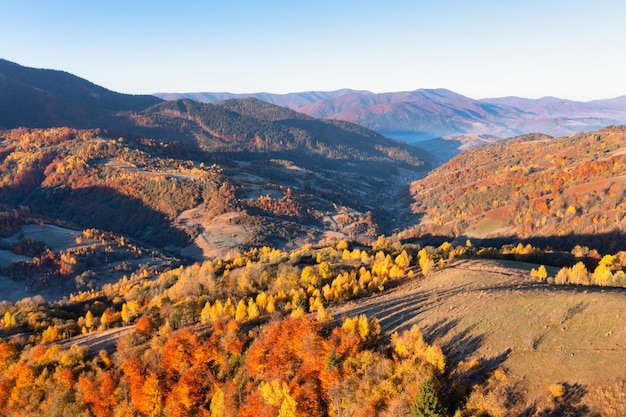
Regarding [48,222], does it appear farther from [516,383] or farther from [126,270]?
[516,383]

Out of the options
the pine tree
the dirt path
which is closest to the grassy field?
the pine tree

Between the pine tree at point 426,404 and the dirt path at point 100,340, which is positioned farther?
the dirt path at point 100,340

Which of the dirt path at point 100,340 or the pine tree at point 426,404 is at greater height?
the pine tree at point 426,404

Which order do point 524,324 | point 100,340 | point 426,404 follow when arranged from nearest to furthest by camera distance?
point 426,404, point 524,324, point 100,340

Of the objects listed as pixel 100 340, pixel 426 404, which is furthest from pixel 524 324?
pixel 100 340

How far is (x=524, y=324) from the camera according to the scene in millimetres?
45000

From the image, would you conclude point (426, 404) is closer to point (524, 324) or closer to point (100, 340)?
point (524, 324)

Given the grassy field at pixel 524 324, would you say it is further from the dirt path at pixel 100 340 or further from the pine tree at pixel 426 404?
the dirt path at pixel 100 340

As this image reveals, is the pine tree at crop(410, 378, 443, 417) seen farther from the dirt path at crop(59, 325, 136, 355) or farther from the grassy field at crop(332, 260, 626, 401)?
the dirt path at crop(59, 325, 136, 355)

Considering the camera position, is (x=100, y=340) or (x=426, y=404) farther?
(x=100, y=340)

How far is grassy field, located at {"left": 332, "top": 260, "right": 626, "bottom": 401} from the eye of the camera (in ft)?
122

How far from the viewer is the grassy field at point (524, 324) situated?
1468 inches

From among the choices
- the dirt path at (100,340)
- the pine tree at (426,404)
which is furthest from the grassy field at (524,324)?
the dirt path at (100,340)

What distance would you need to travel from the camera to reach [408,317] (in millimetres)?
53000
